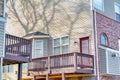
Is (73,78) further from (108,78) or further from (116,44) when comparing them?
(116,44)

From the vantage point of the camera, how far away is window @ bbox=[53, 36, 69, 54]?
16547mm

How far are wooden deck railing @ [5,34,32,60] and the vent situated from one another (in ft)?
16.5

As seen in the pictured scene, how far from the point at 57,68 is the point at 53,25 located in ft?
14.2

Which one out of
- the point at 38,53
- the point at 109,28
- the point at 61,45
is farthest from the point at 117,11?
the point at 38,53

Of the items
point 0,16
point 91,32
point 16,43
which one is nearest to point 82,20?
point 91,32

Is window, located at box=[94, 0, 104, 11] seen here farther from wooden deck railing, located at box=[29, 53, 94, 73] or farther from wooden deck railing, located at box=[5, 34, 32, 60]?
wooden deck railing, located at box=[5, 34, 32, 60]

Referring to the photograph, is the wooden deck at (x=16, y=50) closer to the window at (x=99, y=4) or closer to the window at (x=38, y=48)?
the window at (x=38, y=48)

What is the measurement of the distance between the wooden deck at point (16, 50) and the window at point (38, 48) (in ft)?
15.9

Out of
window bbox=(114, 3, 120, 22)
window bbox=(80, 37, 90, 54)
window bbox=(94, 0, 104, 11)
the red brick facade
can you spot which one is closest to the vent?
the red brick facade

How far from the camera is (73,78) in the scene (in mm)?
15406

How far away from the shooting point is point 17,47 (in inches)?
474

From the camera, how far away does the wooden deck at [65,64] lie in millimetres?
13578

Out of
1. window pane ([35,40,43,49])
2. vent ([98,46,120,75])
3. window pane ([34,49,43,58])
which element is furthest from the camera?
window pane ([35,40,43,49])

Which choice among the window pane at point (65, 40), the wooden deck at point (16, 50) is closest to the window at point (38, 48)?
the window pane at point (65, 40)
